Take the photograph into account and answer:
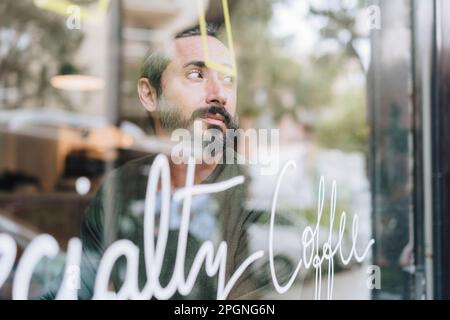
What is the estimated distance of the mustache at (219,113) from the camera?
6.38ft

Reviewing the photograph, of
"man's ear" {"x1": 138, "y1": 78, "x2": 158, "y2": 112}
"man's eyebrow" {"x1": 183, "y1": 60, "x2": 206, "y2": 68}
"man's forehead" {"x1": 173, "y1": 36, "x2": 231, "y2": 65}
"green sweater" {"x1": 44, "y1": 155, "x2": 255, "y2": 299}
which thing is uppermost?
"man's forehead" {"x1": 173, "y1": 36, "x2": 231, "y2": 65}

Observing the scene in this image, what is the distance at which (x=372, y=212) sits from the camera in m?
2.41

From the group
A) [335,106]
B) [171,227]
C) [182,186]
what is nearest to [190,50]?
[182,186]

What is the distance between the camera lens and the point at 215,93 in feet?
6.47

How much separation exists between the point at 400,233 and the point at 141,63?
128 cm

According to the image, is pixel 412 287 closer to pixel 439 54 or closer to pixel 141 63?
pixel 439 54

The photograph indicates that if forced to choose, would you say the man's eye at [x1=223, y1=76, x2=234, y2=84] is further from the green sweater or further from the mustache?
the green sweater

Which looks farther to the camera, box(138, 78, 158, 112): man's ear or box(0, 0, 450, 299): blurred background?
box(0, 0, 450, 299): blurred background

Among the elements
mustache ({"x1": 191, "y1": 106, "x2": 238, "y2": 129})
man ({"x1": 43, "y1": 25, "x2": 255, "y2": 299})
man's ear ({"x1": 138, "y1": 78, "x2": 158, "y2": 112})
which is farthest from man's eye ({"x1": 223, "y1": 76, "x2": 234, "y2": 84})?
man's ear ({"x1": 138, "y1": 78, "x2": 158, "y2": 112})

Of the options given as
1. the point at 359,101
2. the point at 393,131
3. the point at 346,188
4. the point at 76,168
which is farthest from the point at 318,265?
the point at 76,168

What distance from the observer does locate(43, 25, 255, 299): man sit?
6.37ft

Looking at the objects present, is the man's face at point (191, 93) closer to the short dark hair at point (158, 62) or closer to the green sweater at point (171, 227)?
the short dark hair at point (158, 62)

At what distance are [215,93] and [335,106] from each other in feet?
4.41

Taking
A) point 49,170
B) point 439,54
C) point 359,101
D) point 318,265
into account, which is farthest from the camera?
point 49,170
